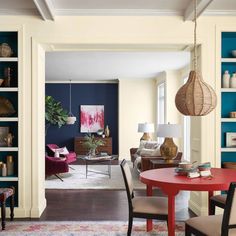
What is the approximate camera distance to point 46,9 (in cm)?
438

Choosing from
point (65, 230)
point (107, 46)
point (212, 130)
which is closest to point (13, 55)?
point (107, 46)

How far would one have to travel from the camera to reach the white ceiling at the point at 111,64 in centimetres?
800

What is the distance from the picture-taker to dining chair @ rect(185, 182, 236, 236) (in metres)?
2.68

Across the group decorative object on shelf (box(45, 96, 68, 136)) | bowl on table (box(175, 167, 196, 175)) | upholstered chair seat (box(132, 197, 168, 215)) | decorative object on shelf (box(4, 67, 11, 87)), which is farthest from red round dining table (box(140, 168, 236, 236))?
decorative object on shelf (box(45, 96, 68, 136))

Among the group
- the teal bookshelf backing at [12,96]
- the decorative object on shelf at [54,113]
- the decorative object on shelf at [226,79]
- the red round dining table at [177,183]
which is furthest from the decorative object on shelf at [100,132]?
the red round dining table at [177,183]

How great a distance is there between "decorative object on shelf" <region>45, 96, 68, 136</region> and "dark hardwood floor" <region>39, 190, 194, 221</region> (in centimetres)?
598

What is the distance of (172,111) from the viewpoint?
10312 mm

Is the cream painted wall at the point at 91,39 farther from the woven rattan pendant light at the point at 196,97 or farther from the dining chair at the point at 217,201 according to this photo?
the woven rattan pendant light at the point at 196,97

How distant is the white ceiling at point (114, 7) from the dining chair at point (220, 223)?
2.50 meters

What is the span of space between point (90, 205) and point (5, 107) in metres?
Result: 2.03

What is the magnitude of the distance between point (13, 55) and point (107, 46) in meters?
1.34

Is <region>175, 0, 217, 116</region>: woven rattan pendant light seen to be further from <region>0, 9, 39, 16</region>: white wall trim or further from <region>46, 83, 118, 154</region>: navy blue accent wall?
<region>46, 83, 118, 154</region>: navy blue accent wall

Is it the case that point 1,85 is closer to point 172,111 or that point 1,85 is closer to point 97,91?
point 172,111

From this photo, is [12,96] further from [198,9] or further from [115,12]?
[198,9]
